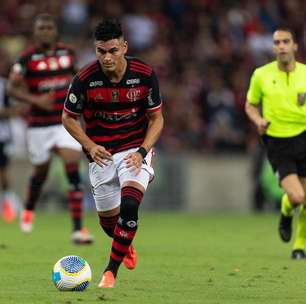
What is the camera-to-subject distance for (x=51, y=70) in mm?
14219

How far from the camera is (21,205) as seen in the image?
20.7 meters

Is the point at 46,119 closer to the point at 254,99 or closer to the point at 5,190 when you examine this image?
the point at 254,99

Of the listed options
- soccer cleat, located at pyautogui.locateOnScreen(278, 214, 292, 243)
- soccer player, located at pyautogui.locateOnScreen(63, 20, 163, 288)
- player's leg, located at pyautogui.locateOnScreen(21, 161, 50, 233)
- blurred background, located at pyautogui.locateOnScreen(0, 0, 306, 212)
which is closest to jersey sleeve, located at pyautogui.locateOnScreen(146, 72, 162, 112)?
soccer player, located at pyautogui.locateOnScreen(63, 20, 163, 288)

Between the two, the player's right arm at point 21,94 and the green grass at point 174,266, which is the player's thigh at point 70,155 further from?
the green grass at point 174,266

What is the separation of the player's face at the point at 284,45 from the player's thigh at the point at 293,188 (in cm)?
123

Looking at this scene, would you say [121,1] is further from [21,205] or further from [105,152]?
[105,152]

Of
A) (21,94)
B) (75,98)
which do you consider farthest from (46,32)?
(75,98)

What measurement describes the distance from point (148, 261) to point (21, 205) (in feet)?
30.6

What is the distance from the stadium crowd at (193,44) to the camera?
2208 cm

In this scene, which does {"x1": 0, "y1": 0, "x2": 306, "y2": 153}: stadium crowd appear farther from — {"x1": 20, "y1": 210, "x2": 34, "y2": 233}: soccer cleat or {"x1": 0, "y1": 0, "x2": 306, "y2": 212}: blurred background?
{"x1": 20, "y1": 210, "x2": 34, "y2": 233}: soccer cleat

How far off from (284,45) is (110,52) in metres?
3.13

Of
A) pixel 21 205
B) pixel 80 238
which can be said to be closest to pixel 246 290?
pixel 80 238

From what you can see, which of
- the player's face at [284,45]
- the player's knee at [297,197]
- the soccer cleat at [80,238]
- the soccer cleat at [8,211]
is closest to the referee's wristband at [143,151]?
the player's knee at [297,197]

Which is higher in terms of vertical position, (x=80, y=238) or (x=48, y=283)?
(x=48, y=283)
